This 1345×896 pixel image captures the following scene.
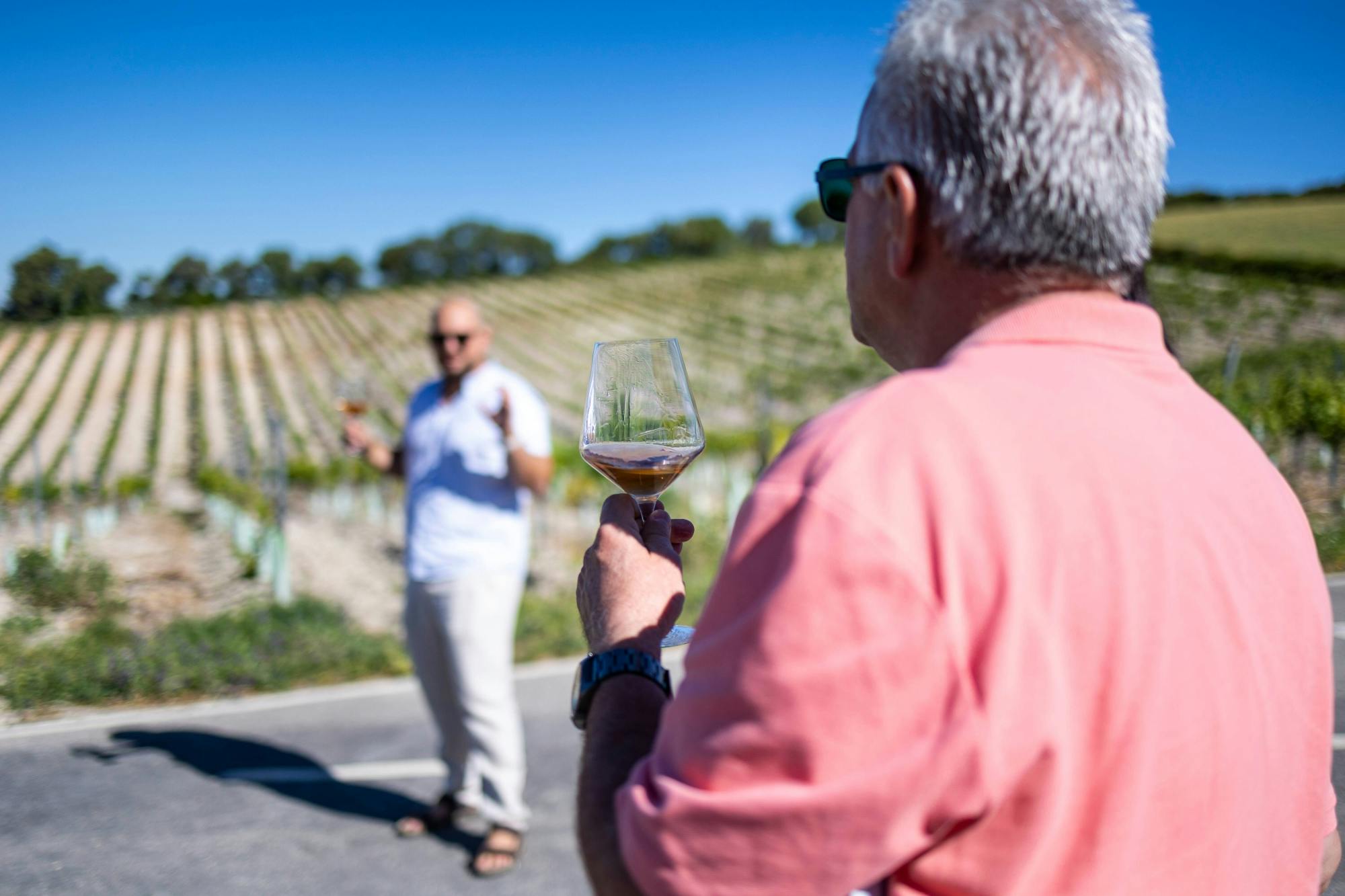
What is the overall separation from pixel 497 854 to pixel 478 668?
0.68m

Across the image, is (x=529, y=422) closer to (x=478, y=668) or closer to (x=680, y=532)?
(x=478, y=668)

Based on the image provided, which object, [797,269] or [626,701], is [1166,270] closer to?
[797,269]

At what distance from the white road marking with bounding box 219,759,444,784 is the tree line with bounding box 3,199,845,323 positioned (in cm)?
200

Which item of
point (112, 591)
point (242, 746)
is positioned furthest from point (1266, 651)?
point (112, 591)

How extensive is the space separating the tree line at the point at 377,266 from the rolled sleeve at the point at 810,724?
1.95 feet

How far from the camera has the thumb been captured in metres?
1.28

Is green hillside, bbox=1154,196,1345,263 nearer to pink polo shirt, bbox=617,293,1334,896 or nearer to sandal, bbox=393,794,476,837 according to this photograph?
sandal, bbox=393,794,476,837

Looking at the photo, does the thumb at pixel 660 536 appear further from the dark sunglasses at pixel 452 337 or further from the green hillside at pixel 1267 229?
the green hillside at pixel 1267 229

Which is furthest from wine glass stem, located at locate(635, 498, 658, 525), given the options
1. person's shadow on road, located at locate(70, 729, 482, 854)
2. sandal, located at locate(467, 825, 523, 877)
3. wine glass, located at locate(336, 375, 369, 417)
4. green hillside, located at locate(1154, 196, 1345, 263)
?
green hillside, located at locate(1154, 196, 1345, 263)

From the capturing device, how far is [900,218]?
1.00 metres

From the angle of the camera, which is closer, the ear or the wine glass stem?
the ear

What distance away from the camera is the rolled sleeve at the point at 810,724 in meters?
0.80

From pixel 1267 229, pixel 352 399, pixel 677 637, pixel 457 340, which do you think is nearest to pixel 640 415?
pixel 677 637

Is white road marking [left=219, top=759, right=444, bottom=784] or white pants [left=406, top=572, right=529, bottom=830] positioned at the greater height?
white pants [left=406, top=572, right=529, bottom=830]
